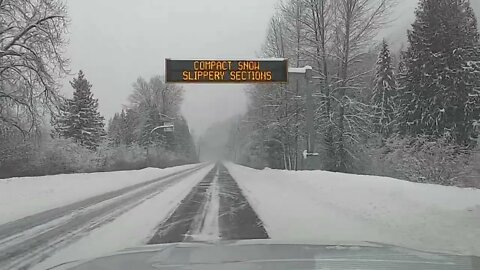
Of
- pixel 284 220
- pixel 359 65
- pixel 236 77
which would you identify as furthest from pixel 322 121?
pixel 284 220

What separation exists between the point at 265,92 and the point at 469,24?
17.1 m

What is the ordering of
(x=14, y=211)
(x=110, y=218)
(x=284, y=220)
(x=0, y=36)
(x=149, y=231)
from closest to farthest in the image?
1. (x=149, y=231)
2. (x=284, y=220)
3. (x=110, y=218)
4. (x=14, y=211)
5. (x=0, y=36)

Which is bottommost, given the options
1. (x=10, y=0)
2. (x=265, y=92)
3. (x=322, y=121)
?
(x=322, y=121)

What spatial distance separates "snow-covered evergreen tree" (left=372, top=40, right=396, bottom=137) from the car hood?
46.0 m

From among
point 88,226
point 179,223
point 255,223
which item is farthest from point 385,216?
point 88,226

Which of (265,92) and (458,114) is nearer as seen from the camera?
(458,114)

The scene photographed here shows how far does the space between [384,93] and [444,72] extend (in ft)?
56.5

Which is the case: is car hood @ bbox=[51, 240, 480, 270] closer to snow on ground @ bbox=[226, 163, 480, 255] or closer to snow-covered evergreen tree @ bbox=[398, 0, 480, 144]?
snow on ground @ bbox=[226, 163, 480, 255]

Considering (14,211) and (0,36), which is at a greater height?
(0,36)

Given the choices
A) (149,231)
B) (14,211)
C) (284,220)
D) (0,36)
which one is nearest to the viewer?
(149,231)

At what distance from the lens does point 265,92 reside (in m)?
44.1

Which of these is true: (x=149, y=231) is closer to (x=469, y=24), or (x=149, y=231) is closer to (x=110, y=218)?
(x=110, y=218)

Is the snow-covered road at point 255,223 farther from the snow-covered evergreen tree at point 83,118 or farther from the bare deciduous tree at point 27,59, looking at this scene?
the snow-covered evergreen tree at point 83,118

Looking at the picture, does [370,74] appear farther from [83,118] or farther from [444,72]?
[83,118]
